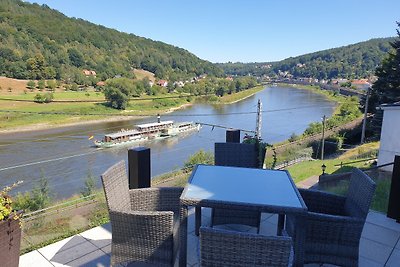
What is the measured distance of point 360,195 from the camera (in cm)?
187

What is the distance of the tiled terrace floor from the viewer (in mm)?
2115

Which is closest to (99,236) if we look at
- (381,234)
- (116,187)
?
(116,187)

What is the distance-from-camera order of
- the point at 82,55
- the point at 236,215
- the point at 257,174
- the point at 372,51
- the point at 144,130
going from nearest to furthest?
the point at 257,174 → the point at 236,215 → the point at 144,130 → the point at 82,55 → the point at 372,51

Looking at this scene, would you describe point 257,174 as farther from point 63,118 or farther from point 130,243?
point 63,118

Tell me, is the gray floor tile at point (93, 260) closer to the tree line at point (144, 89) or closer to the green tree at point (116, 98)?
the tree line at point (144, 89)

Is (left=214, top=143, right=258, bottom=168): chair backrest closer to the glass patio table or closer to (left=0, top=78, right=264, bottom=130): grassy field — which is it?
the glass patio table

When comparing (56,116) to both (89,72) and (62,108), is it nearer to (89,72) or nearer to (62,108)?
(62,108)

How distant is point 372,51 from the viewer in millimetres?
81562

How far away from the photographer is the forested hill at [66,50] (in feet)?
155

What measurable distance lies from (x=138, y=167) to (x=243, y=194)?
1.29m

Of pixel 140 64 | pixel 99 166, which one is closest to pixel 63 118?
pixel 99 166

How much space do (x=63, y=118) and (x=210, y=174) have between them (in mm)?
31435

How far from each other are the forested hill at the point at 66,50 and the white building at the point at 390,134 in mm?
48590

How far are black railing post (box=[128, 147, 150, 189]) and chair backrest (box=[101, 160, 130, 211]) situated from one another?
757 mm
